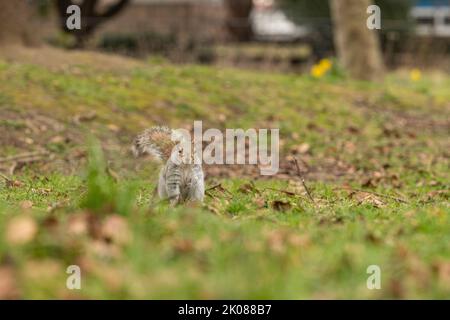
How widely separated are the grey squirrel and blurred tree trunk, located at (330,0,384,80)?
12.3 metres

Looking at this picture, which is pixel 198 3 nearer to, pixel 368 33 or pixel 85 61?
pixel 368 33

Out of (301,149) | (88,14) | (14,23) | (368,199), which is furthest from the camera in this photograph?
(88,14)

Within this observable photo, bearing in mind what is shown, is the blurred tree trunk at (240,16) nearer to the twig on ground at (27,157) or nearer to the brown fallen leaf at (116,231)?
the twig on ground at (27,157)

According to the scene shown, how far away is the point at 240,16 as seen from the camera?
3384 centimetres

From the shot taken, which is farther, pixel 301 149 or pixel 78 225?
pixel 301 149

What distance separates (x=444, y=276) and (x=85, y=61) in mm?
11904

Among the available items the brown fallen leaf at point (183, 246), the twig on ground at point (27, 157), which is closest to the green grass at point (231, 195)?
the brown fallen leaf at point (183, 246)

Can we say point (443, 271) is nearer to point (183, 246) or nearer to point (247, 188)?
point (183, 246)

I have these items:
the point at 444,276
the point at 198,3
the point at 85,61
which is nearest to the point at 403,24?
the point at 198,3

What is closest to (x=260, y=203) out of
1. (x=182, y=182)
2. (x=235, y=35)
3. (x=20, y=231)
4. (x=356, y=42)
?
(x=182, y=182)

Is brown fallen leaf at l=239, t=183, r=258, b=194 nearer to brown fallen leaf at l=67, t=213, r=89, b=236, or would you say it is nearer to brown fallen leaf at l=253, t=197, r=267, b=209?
brown fallen leaf at l=253, t=197, r=267, b=209

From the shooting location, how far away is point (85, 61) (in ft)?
52.7

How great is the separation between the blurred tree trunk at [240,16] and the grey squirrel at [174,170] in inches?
961

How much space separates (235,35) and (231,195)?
945 inches
